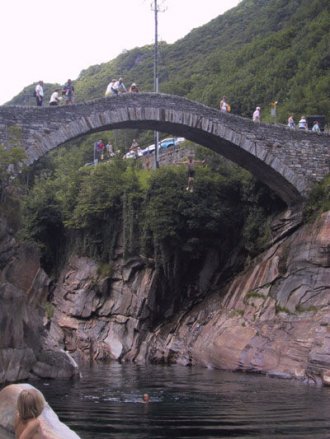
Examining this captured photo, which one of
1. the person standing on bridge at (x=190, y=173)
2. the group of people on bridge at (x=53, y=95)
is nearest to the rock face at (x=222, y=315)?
the person standing on bridge at (x=190, y=173)

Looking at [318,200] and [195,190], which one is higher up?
[195,190]

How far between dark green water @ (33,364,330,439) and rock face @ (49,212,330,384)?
168 cm

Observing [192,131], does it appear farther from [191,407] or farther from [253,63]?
[253,63]

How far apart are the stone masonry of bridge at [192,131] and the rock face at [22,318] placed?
3.81m

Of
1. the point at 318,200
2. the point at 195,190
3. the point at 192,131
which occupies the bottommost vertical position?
the point at 318,200

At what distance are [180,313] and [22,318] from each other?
13910mm

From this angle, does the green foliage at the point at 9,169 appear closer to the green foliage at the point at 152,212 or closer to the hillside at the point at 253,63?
the green foliage at the point at 152,212

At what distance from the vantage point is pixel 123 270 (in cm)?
3391

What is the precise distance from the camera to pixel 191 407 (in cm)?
1448

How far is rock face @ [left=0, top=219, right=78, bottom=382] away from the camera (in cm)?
1717

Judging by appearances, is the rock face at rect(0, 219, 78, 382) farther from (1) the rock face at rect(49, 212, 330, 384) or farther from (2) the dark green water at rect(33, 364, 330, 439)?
(1) the rock face at rect(49, 212, 330, 384)

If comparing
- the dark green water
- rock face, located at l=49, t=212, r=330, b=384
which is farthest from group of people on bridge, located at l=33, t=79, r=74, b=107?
the dark green water

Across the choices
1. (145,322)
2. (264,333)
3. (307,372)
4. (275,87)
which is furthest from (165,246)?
(275,87)

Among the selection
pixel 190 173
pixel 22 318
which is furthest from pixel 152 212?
pixel 22 318
